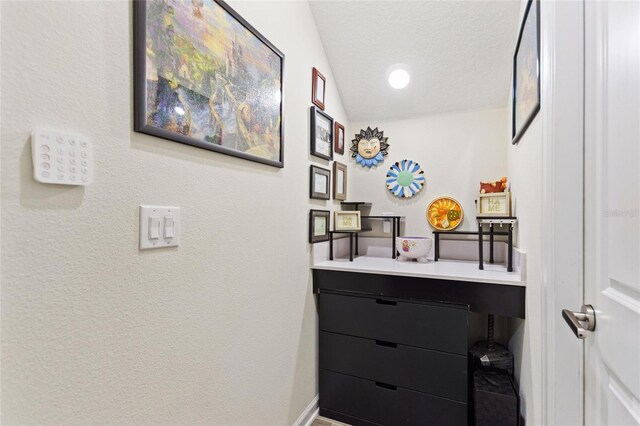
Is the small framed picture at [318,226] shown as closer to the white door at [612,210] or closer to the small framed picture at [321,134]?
the small framed picture at [321,134]

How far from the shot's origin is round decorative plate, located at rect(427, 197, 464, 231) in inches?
84.4

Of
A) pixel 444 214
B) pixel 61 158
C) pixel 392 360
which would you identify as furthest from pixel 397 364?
pixel 61 158

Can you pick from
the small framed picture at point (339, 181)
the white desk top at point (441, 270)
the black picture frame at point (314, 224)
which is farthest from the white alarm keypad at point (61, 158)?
the small framed picture at point (339, 181)

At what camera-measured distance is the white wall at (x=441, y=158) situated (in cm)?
209

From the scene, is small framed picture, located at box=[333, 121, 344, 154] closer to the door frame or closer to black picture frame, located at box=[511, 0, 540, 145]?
black picture frame, located at box=[511, 0, 540, 145]

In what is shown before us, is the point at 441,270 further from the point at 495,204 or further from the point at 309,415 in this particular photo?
the point at 309,415

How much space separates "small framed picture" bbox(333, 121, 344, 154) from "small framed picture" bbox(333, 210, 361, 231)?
0.50 metres

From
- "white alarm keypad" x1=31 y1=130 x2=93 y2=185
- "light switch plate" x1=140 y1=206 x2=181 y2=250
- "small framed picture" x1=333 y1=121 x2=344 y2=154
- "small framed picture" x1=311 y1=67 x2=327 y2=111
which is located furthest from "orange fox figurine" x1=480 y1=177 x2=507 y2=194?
"white alarm keypad" x1=31 y1=130 x2=93 y2=185

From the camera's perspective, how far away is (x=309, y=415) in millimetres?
1736

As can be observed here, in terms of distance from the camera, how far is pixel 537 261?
1.15 meters

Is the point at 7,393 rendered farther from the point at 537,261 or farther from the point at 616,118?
the point at 537,261

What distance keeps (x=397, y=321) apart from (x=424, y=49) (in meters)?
1.68

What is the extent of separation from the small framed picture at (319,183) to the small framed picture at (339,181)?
0.39ft

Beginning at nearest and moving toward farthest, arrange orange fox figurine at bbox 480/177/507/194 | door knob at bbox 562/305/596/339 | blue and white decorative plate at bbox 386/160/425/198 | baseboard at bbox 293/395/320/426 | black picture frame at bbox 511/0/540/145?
Answer: door knob at bbox 562/305/596/339 → black picture frame at bbox 511/0/540/145 → baseboard at bbox 293/395/320/426 → orange fox figurine at bbox 480/177/507/194 → blue and white decorative plate at bbox 386/160/425/198
